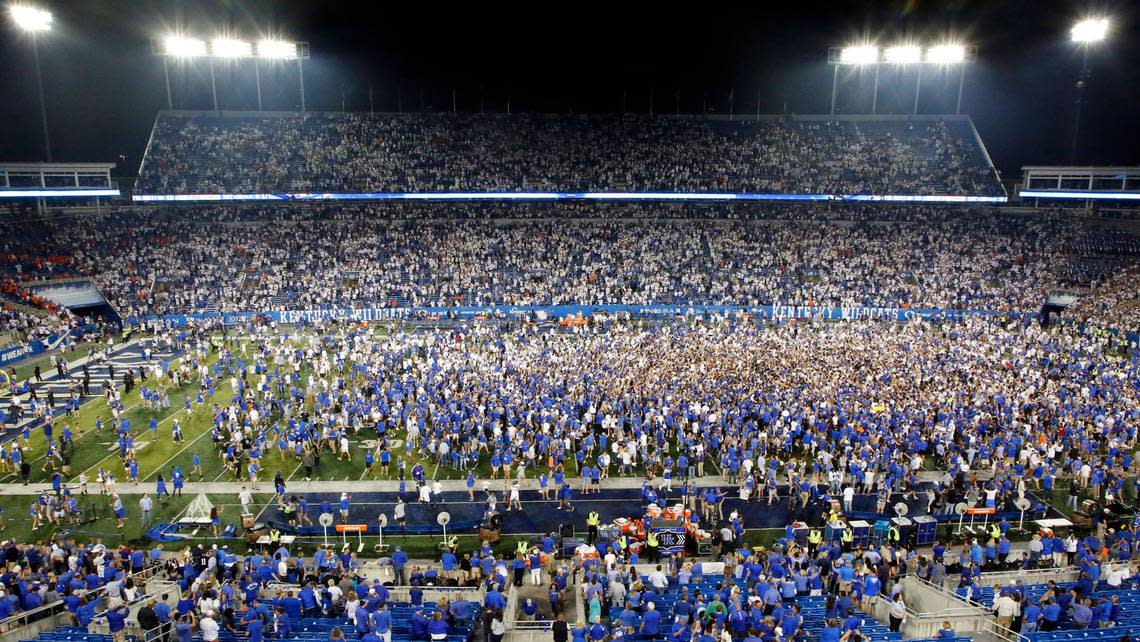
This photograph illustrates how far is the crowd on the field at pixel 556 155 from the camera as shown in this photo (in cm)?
5619

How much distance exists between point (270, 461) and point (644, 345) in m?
17.0

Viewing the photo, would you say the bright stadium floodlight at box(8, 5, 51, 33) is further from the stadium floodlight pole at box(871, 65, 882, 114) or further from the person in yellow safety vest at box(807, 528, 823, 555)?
the stadium floodlight pole at box(871, 65, 882, 114)

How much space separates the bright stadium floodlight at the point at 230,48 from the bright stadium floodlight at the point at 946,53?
2167 inches

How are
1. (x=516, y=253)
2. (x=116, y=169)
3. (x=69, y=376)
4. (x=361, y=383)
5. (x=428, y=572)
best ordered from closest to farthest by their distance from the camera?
(x=428, y=572) → (x=361, y=383) → (x=69, y=376) → (x=516, y=253) → (x=116, y=169)

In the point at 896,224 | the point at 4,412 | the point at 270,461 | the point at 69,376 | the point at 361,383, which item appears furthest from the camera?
the point at 896,224

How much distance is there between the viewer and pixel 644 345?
3397 cm

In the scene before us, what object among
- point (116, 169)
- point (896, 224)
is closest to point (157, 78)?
point (116, 169)

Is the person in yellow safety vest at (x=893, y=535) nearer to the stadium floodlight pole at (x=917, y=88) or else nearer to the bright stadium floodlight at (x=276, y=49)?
the stadium floodlight pole at (x=917, y=88)

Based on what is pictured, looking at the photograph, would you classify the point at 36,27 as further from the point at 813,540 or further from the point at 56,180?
the point at 813,540

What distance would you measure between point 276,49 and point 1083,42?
2451 inches

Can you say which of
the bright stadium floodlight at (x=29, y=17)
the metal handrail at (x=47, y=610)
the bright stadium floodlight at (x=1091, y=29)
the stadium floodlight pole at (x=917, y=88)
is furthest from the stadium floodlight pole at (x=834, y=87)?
the metal handrail at (x=47, y=610)

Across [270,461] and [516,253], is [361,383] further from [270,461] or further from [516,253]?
[516,253]

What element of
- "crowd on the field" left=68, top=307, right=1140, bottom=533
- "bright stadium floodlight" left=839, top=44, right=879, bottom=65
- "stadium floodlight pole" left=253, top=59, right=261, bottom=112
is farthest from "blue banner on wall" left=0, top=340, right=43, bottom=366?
"bright stadium floodlight" left=839, top=44, right=879, bottom=65

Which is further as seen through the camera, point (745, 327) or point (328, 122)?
point (328, 122)
